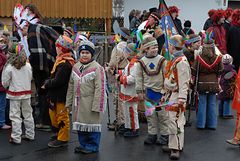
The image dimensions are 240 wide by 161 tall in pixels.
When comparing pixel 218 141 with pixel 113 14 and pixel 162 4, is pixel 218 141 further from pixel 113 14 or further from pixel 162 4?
pixel 113 14

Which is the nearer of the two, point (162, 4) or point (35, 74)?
point (162, 4)

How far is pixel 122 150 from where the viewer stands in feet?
23.0

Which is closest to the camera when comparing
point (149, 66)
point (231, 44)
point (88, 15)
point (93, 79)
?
point (93, 79)

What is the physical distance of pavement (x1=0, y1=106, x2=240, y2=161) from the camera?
6609 mm

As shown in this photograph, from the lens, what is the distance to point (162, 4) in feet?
22.3

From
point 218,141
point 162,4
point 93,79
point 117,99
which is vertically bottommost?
point 218,141

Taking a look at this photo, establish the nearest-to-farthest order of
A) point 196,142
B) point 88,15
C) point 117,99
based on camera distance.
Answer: point 196,142 < point 117,99 < point 88,15

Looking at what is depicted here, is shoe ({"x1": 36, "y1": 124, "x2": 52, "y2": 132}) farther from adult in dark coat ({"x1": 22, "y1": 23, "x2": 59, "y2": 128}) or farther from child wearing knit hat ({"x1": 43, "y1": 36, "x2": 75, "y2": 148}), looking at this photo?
child wearing knit hat ({"x1": 43, "y1": 36, "x2": 75, "y2": 148})

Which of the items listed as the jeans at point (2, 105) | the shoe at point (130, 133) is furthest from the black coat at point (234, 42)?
the jeans at point (2, 105)

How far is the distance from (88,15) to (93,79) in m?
9.50

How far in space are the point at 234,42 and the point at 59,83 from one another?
23.1 feet

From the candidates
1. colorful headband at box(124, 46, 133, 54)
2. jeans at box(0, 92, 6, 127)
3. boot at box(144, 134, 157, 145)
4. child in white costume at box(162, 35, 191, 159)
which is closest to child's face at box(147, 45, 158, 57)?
child in white costume at box(162, 35, 191, 159)

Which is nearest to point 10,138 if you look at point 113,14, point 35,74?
point 35,74

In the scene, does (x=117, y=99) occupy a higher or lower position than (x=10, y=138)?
higher
